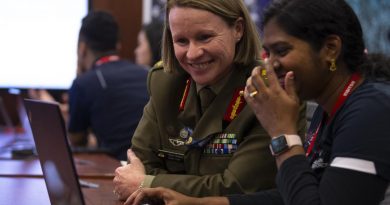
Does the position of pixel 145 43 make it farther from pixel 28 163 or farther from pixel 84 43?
pixel 28 163

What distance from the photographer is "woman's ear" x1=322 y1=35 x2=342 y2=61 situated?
58.4 inches

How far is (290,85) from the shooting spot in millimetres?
1504

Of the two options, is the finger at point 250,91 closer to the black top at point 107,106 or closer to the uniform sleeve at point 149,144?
the uniform sleeve at point 149,144

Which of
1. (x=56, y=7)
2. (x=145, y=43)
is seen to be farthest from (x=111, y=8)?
(x=56, y=7)

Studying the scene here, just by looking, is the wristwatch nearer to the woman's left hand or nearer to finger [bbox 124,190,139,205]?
the woman's left hand

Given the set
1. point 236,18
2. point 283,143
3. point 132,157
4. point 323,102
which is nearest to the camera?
point 283,143

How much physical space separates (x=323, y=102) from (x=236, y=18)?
0.38m

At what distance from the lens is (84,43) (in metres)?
3.58

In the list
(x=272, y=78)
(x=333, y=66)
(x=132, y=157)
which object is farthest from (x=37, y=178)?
(x=333, y=66)

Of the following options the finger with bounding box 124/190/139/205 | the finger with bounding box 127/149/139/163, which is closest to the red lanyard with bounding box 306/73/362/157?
the finger with bounding box 124/190/139/205

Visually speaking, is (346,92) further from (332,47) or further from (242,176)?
(242,176)

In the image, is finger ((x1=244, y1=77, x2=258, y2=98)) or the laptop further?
finger ((x1=244, y1=77, x2=258, y2=98))

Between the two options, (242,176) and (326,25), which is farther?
(242,176)

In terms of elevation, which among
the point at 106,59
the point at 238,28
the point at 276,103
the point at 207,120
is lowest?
the point at 106,59
